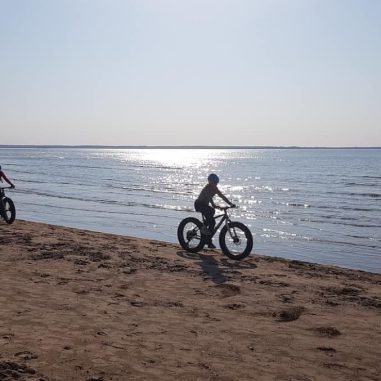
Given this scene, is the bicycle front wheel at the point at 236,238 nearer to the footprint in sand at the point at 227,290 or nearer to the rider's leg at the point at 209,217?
the rider's leg at the point at 209,217

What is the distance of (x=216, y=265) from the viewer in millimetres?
10211

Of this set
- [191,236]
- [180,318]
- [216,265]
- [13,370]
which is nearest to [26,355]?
[13,370]

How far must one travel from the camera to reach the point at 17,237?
12.3m

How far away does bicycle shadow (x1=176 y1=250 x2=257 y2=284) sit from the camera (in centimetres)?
917

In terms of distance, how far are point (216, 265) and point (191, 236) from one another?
1.67 m

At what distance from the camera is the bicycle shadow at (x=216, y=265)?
30.1 ft

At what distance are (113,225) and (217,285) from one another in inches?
409

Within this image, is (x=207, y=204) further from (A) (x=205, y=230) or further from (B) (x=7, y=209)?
(B) (x=7, y=209)

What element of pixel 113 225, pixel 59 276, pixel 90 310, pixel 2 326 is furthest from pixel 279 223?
pixel 2 326

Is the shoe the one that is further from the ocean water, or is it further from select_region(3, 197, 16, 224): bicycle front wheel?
select_region(3, 197, 16, 224): bicycle front wheel

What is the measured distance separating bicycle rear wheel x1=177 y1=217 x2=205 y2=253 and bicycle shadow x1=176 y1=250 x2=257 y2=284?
170 millimetres

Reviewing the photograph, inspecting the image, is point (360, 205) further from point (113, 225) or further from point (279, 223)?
point (113, 225)

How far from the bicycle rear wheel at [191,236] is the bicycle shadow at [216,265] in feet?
0.56

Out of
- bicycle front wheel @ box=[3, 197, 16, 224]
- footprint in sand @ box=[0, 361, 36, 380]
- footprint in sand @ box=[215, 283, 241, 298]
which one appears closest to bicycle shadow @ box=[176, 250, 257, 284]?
footprint in sand @ box=[215, 283, 241, 298]
